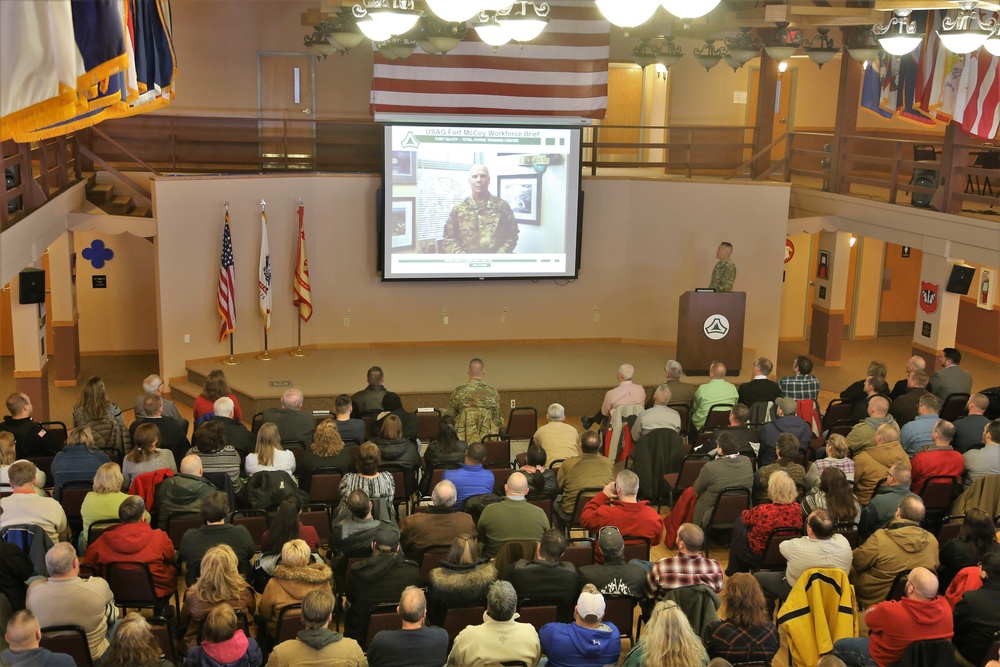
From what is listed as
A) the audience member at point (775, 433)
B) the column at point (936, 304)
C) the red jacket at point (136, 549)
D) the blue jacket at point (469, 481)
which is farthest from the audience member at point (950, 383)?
the red jacket at point (136, 549)

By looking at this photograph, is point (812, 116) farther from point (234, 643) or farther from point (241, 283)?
point (234, 643)

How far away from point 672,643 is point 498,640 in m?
0.91

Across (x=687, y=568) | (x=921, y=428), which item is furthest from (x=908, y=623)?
(x=921, y=428)

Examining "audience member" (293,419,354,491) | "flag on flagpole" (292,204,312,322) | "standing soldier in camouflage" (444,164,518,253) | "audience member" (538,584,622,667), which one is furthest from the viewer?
"standing soldier in camouflage" (444,164,518,253)

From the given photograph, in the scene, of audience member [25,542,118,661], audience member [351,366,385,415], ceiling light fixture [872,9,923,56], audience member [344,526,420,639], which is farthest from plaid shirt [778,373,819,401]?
audience member [25,542,118,661]

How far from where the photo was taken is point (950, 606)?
5910 millimetres

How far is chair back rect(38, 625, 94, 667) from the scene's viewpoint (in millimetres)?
5199

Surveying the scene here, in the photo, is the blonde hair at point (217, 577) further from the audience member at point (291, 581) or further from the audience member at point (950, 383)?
the audience member at point (950, 383)

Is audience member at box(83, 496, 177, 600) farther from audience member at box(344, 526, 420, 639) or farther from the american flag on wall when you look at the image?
the american flag on wall

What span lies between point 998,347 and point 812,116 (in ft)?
17.8

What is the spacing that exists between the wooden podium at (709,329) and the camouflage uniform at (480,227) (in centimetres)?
259

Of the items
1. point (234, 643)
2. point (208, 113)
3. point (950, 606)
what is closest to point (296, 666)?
point (234, 643)

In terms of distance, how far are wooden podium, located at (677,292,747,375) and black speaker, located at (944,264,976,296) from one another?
8.08 ft

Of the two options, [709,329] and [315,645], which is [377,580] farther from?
[709,329]
